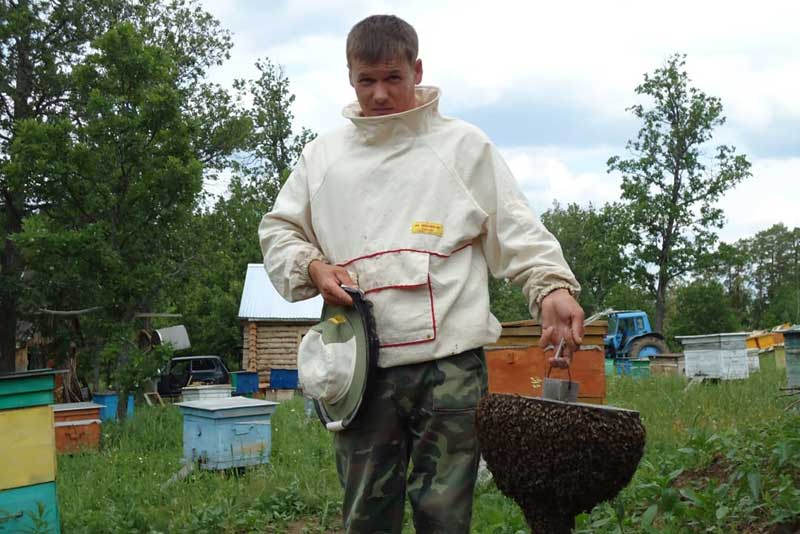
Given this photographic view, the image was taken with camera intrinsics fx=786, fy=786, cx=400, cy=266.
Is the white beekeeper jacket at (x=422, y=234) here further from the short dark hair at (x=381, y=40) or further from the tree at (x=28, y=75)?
the tree at (x=28, y=75)

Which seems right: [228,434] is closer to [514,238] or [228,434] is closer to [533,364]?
[533,364]

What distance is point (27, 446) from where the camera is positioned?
4223 millimetres

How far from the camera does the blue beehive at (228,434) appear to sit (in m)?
6.36

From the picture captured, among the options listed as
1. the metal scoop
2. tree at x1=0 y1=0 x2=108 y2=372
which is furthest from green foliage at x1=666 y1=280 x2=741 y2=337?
the metal scoop

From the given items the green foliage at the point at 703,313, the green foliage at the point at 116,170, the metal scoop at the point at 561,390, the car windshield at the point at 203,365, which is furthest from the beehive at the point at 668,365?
the green foliage at the point at 703,313

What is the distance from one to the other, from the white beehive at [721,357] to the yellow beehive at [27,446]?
9244mm

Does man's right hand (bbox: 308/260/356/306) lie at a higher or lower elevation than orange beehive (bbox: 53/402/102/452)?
higher

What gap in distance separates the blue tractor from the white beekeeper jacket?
2084 cm

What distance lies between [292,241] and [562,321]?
80cm

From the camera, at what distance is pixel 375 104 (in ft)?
6.86

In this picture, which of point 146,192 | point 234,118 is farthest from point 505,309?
point 146,192

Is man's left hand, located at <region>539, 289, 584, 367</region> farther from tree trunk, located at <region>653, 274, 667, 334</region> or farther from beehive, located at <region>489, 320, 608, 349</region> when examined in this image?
tree trunk, located at <region>653, 274, 667, 334</region>

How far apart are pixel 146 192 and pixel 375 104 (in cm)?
904

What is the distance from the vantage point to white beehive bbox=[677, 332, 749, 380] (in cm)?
1120
